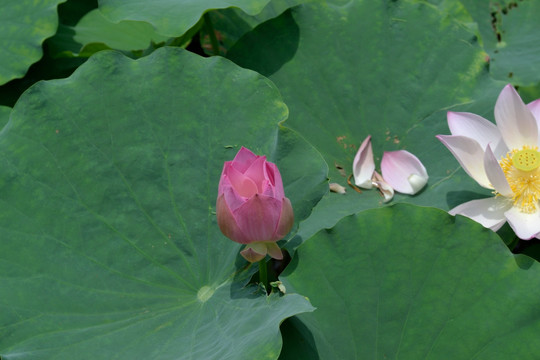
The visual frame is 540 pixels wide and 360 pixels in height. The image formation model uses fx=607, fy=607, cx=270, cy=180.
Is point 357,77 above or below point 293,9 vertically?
below

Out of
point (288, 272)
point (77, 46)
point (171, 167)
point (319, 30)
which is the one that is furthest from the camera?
point (77, 46)

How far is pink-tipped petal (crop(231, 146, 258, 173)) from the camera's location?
109 centimetres

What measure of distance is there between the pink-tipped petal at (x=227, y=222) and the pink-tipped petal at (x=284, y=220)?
6cm

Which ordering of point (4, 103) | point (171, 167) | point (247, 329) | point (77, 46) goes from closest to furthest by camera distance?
1. point (247, 329)
2. point (171, 167)
3. point (4, 103)
4. point (77, 46)

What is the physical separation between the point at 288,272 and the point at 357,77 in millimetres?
657

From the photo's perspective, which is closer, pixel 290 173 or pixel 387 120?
pixel 290 173

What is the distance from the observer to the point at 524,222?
1.26 meters

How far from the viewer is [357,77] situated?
1604 millimetres

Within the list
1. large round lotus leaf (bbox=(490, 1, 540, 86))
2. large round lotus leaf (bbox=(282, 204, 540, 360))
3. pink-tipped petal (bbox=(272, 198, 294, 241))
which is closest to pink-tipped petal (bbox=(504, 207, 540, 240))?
large round lotus leaf (bbox=(282, 204, 540, 360))

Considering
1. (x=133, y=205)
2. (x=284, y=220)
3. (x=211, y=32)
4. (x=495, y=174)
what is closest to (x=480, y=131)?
(x=495, y=174)

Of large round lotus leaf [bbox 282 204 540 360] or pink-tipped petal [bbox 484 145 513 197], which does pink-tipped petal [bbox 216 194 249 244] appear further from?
pink-tipped petal [bbox 484 145 513 197]

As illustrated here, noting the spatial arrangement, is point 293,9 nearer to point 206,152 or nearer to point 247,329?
point 206,152

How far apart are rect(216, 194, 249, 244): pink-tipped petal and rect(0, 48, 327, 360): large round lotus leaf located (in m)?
0.13

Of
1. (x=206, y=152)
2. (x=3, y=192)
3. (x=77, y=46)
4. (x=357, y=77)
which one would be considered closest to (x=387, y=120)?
(x=357, y=77)
